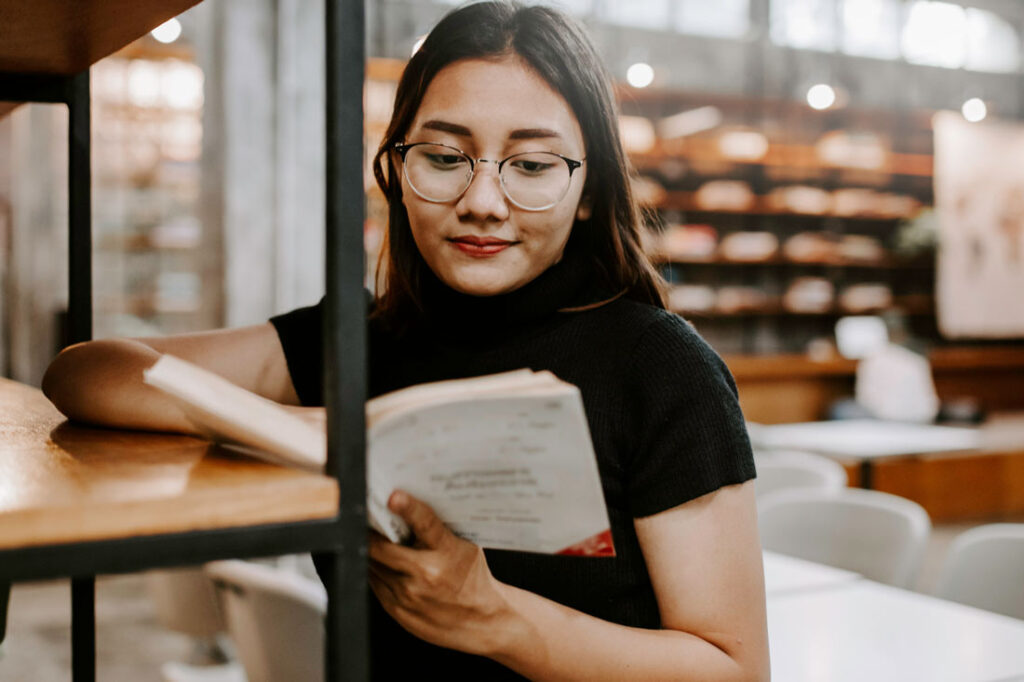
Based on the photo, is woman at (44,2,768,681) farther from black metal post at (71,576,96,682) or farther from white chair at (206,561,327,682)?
white chair at (206,561,327,682)

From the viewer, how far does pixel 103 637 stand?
397 centimetres

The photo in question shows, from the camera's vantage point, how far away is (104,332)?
4.51 meters

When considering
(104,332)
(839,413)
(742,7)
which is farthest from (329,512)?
(742,7)

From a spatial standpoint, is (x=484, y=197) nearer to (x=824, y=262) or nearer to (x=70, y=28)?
(x=70, y=28)

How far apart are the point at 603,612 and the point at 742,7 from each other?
8.67 meters

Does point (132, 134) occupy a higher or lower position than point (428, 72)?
higher

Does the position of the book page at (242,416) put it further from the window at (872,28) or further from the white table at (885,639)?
the window at (872,28)

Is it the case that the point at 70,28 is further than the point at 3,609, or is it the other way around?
the point at 3,609

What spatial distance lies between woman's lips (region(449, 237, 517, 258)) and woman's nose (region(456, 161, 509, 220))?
31 mm

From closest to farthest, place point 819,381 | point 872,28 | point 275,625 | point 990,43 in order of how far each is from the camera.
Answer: point 275,625 → point 819,381 → point 872,28 → point 990,43

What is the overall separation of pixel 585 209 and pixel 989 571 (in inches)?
57.4

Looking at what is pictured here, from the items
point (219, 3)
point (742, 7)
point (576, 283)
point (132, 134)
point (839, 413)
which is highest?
point (742, 7)

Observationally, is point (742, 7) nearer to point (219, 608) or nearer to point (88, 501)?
point (219, 608)

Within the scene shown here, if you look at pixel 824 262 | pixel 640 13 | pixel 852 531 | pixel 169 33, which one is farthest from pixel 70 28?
pixel 824 262
